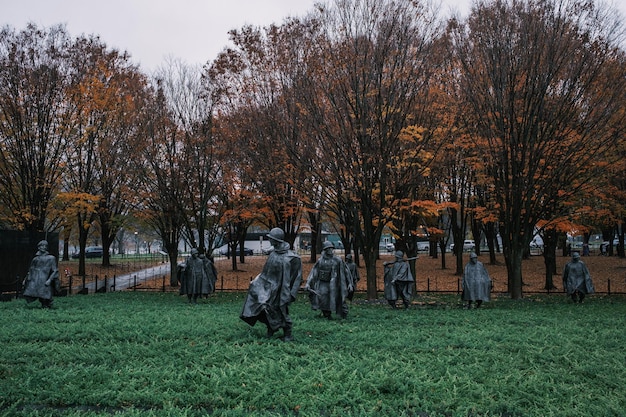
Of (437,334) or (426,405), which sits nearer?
(426,405)

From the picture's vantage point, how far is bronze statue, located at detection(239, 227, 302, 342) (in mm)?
8422

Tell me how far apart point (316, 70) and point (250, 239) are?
50.2m

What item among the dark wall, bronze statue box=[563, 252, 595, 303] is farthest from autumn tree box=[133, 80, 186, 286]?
bronze statue box=[563, 252, 595, 303]

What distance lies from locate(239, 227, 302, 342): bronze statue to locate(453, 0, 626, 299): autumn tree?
1013 cm

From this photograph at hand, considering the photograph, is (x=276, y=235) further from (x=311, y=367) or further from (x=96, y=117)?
(x=96, y=117)

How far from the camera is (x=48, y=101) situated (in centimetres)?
1920

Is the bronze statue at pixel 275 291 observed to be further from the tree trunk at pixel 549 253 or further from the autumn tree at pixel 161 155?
the tree trunk at pixel 549 253

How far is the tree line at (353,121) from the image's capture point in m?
15.3

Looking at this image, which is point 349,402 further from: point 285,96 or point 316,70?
point 285,96

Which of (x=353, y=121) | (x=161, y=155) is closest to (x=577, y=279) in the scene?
(x=353, y=121)

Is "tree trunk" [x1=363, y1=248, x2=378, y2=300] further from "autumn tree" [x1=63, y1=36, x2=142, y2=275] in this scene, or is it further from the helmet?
"autumn tree" [x1=63, y1=36, x2=142, y2=275]

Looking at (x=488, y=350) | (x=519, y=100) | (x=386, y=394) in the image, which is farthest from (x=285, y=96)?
(x=386, y=394)

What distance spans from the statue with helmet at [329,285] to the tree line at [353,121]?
15.7 ft

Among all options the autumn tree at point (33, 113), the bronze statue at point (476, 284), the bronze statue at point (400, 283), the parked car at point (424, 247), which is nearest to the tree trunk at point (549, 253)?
the bronze statue at point (476, 284)
